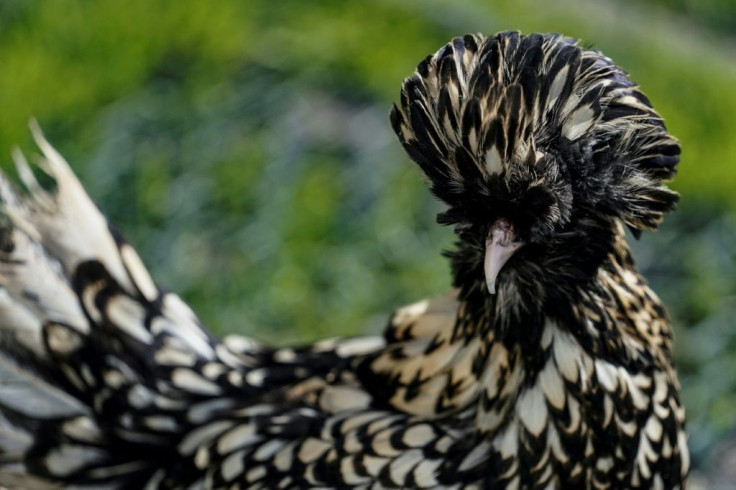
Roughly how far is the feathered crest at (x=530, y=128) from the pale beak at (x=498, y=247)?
0.04 m

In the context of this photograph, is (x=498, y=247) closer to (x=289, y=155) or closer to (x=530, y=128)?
(x=530, y=128)

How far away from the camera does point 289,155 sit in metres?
4.15

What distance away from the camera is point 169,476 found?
2383 mm

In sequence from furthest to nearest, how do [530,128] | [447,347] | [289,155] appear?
[289,155]
[447,347]
[530,128]

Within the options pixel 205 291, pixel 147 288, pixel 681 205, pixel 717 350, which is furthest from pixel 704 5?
pixel 147 288

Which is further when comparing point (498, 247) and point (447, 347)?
point (447, 347)

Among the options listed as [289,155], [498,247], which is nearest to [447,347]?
[498,247]

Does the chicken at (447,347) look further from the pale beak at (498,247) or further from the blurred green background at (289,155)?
the blurred green background at (289,155)

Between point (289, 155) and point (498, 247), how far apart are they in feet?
8.09

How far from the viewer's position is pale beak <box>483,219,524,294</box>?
1.74 m

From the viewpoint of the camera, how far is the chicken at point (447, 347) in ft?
5.79

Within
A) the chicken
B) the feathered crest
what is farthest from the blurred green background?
the feathered crest

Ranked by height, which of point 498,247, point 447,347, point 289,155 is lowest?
point 498,247

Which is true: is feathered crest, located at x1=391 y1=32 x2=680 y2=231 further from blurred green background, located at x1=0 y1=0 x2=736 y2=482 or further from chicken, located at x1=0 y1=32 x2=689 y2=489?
blurred green background, located at x1=0 y1=0 x2=736 y2=482
